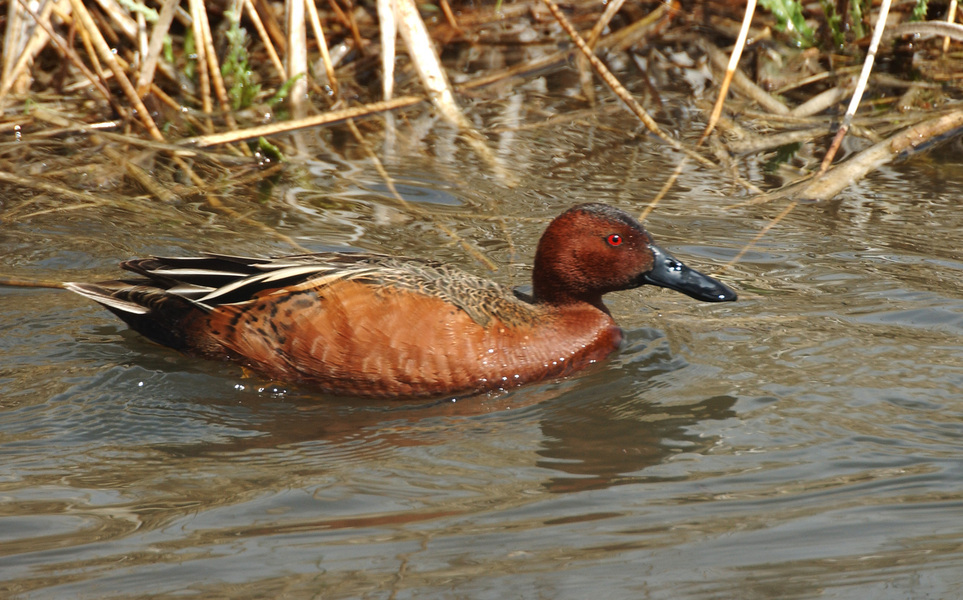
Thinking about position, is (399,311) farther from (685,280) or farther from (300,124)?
(300,124)

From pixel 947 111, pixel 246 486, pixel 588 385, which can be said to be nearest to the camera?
pixel 246 486

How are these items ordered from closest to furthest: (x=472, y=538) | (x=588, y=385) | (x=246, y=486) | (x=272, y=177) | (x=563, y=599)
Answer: (x=563, y=599) → (x=472, y=538) → (x=246, y=486) → (x=588, y=385) → (x=272, y=177)

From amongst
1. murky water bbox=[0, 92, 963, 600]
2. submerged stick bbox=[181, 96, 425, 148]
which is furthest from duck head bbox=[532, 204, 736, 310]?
submerged stick bbox=[181, 96, 425, 148]

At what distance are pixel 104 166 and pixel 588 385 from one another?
380cm

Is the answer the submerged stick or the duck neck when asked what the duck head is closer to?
the duck neck

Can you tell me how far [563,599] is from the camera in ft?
10.4

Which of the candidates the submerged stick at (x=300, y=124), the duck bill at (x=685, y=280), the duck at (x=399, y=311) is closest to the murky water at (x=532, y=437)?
the duck at (x=399, y=311)

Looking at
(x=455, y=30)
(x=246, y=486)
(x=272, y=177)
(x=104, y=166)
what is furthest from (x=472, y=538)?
(x=455, y=30)

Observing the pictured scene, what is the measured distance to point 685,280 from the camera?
5004 mm

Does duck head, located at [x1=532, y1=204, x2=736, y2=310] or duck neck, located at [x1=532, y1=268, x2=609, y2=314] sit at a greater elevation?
duck head, located at [x1=532, y1=204, x2=736, y2=310]

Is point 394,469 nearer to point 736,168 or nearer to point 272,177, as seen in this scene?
point 272,177

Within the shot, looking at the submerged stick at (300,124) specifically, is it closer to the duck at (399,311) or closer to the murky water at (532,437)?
the murky water at (532,437)

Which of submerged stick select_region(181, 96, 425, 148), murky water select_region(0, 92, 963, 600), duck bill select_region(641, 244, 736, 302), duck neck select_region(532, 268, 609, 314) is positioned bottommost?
murky water select_region(0, 92, 963, 600)

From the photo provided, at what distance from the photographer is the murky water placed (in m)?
3.30
